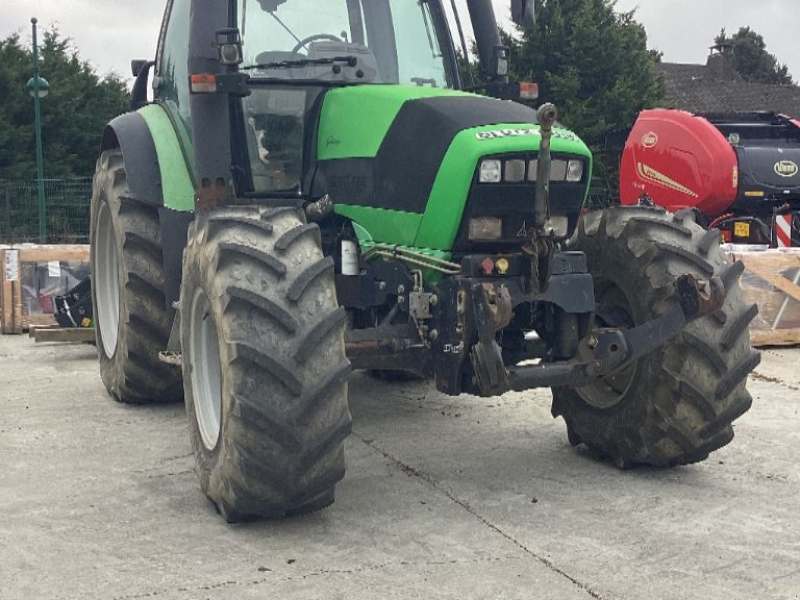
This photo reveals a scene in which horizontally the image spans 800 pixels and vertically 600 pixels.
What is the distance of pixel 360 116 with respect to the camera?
5305 millimetres

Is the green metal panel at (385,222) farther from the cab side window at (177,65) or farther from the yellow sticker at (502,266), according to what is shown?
the cab side window at (177,65)

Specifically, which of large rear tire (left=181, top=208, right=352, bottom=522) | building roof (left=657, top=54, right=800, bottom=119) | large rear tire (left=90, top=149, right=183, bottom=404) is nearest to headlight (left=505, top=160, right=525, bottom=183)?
large rear tire (left=181, top=208, right=352, bottom=522)

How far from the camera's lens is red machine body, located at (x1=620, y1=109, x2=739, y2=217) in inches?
495

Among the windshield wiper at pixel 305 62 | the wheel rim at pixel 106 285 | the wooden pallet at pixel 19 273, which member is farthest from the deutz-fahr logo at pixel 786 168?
the windshield wiper at pixel 305 62

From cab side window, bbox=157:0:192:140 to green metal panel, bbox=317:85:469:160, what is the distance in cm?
99

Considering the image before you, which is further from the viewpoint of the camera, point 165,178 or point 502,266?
point 165,178

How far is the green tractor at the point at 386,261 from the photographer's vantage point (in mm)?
4285

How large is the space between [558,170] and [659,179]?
28.3 ft

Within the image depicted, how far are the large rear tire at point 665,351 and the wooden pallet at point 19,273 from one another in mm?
6410

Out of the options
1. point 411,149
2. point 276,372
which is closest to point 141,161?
point 411,149

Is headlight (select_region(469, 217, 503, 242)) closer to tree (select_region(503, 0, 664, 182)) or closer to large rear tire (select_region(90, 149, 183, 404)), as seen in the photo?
large rear tire (select_region(90, 149, 183, 404))

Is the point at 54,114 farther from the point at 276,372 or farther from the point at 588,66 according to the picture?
the point at 276,372

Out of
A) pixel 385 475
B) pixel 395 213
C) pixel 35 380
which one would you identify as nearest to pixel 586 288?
pixel 395 213

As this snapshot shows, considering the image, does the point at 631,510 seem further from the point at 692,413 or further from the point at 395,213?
the point at 395,213
